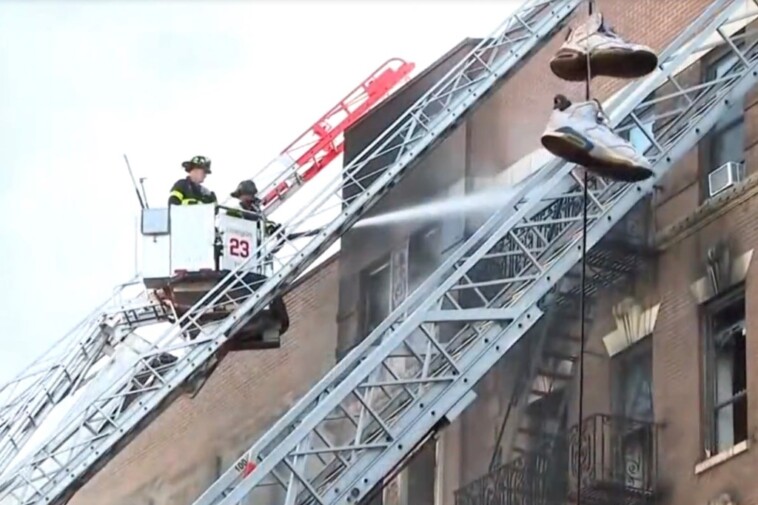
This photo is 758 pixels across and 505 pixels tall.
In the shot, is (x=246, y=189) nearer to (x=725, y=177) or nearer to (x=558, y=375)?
(x=558, y=375)

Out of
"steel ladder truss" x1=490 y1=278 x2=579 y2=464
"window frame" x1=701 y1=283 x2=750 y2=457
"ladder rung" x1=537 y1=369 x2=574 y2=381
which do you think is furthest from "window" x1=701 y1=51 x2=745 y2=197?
"ladder rung" x1=537 y1=369 x2=574 y2=381

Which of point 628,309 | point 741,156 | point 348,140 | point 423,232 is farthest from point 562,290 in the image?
point 348,140

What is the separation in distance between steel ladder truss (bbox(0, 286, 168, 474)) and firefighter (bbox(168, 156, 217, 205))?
1368 mm

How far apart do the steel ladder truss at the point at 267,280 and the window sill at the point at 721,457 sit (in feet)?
16.9

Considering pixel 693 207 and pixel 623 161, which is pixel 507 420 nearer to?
pixel 693 207

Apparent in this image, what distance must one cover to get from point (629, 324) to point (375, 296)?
6404mm

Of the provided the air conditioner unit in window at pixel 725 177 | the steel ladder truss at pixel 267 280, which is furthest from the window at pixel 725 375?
the steel ladder truss at pixel 267 280

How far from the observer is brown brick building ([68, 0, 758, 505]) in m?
15.7

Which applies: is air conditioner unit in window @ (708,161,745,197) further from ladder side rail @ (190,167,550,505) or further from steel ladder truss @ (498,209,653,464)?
ladder side rail @ (190,167,550,505)

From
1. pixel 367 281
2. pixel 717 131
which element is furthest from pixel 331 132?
pixel 717 131

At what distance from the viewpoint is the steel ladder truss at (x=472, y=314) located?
48.8 ft

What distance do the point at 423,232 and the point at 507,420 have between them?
4140 millimetres

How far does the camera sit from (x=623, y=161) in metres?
14.0

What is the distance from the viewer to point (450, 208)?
71.1 ft
